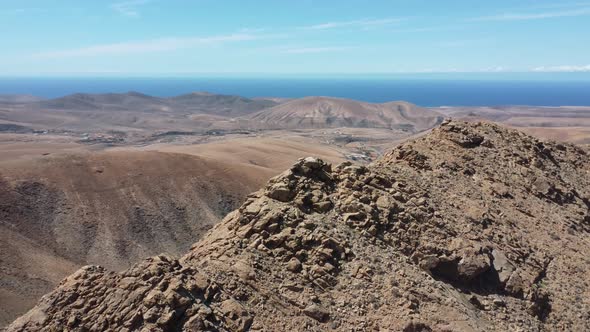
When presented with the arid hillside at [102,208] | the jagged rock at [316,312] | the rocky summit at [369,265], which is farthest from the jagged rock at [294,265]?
the arid hillside at [102,208]

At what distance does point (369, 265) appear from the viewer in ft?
43.2

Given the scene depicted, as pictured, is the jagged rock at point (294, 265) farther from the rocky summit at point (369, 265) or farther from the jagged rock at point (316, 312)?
the jagged rock at point (316, 312)

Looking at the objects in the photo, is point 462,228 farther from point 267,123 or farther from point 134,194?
point 267,123

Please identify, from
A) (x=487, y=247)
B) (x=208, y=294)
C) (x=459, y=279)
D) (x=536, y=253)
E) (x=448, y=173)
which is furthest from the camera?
(x=448, y=173)

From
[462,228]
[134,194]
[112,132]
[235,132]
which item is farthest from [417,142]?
[112,132]

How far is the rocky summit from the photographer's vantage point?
10.5 m

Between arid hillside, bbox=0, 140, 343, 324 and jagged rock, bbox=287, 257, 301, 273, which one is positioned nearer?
jagged rock, bbox=287, 257, 301, 273

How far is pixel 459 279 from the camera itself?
14141mm

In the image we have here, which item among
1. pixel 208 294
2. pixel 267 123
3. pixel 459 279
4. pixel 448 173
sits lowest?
pixel 267 123

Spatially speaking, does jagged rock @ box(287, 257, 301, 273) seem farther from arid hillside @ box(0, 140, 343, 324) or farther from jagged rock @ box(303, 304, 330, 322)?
arid hillside @ box(0, 140, 343, 324)

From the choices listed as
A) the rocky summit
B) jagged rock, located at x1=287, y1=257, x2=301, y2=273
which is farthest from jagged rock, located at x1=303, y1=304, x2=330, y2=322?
jagged rock, located at x1=287, y1=257, x2=301, y2=273

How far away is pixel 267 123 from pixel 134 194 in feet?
458

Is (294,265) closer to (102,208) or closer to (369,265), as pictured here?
(369,265)

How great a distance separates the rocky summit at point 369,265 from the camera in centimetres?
1052
